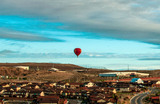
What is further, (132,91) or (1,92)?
(132,91)

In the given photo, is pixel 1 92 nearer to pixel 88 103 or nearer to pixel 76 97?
pixel 76 97

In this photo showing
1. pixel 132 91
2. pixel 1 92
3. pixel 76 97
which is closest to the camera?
pixel 76 97

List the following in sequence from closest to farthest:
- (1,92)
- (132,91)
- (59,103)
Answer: (59,103)
(1,92)
(132,91)

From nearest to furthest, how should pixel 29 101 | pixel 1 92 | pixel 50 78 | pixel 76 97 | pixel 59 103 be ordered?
pixel 59 103 → pixel 29 101 → pixel 76 97 → pixel 1 92 → pixel 50 78

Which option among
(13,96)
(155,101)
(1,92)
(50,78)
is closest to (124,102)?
(155,101)

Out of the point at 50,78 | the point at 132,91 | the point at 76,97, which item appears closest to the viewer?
the point at 76,97

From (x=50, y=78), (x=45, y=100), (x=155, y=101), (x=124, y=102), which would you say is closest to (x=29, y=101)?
(x=45, y=100)

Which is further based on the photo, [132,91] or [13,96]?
[132,91]

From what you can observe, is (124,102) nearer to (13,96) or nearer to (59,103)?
Result: (59,103)
